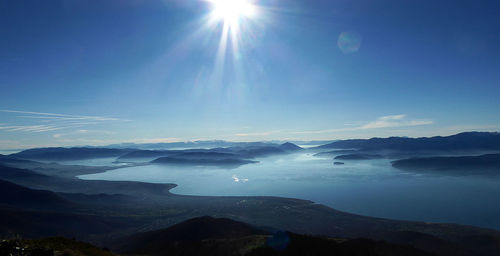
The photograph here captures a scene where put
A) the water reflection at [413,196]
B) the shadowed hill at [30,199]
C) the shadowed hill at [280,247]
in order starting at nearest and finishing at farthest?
the shadowed hill at [280,247] < the water reflection at [413,196] < the shadowed hill at [30,199]

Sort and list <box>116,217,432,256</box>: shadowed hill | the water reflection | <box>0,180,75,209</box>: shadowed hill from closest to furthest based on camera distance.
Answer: <box>116,217,432,256</box>: shadowed hill → the water reflection → <box>0,180,75,209</box>: shadowed hill

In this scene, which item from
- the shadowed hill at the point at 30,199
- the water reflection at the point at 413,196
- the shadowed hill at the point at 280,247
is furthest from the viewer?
the shadowed hill at the point at 30,199

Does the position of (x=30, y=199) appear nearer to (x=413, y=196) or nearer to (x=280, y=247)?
(x=280, y=247)

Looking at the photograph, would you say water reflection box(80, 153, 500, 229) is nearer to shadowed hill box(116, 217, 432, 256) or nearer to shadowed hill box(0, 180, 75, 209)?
shadowed hill box(116, 217, 432, 256)

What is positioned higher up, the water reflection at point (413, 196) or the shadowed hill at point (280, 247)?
the shadowed hill at point (280, 247)

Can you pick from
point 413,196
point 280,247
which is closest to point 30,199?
point 280,247

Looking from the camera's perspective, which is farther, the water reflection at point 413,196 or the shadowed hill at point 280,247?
the water reflection at point 413,196

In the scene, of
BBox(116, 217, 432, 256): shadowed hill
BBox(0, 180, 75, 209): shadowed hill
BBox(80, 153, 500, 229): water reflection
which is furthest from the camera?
BBox(0, 180, 75, 209): shadowed hill

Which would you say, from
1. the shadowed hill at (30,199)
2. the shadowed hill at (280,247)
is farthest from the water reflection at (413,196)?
the shadowed hill at (30,199)

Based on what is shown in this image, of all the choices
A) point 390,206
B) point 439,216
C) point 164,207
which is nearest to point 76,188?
point 164,207

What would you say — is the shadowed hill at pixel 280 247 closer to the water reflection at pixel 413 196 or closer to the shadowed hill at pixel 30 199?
the water reflection at pixel 413 196

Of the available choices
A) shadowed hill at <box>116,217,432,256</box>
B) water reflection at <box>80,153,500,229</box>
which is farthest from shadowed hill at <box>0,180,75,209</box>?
shadowed hill at <box>116,217,432,256</box>
